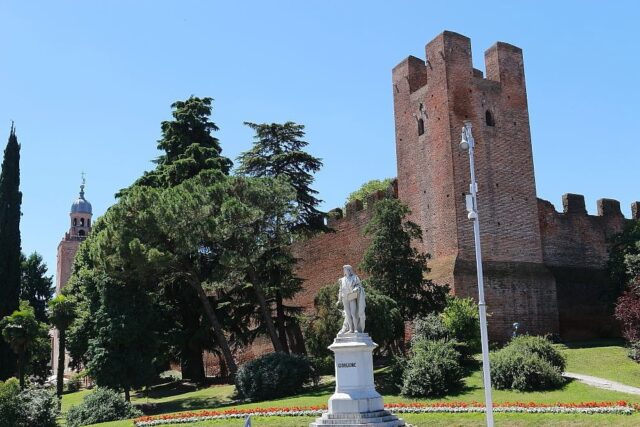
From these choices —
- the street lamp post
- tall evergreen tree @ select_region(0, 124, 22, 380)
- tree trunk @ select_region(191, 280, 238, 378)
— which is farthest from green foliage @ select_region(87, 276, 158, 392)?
the street lamp post

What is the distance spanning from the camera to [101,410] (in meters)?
23.5

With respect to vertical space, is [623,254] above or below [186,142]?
below

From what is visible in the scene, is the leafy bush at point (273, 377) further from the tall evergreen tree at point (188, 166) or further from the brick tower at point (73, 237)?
the brick tower at point (73, 237)

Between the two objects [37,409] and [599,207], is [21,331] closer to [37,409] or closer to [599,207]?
[37,409]

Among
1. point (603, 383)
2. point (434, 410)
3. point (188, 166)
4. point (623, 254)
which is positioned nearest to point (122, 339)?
point (188, 166)

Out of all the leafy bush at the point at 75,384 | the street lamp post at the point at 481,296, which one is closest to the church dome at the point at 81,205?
the leafy bush at the point at 75,384

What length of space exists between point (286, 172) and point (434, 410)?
53.2ft

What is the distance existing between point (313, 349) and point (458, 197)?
27.1 feet

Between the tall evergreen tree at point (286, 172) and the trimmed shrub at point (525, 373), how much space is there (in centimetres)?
1091

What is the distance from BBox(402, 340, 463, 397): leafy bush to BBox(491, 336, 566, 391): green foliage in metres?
1.16

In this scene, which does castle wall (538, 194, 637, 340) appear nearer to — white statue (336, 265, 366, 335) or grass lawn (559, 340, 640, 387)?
grass lawn (559, 340, 640, 387)

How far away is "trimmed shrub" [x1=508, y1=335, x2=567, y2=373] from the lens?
21042 millimetres

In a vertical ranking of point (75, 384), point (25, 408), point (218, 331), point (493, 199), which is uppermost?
point (493, 199)

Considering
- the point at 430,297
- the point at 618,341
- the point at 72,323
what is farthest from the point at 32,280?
the point at 618,341
